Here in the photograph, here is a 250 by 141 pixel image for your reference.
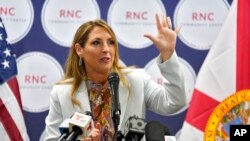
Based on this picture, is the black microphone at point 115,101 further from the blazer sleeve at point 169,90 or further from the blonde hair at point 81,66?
the blonde hair at point 81,66

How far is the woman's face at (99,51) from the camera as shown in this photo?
2.03 metres

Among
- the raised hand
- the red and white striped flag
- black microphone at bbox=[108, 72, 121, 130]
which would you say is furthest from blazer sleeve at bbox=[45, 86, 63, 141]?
the red and white striped flag

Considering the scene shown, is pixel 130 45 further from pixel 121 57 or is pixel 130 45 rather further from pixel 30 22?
pixel 30 22

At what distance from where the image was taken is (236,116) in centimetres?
293

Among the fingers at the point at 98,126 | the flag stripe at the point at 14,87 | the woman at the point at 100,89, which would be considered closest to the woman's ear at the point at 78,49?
the woman at the point at 100,89

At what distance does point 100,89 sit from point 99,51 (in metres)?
0.20

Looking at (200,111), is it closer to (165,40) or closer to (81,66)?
(81,66)

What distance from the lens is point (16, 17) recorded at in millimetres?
3025

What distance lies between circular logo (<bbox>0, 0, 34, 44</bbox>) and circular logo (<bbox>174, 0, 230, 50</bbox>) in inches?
41.9

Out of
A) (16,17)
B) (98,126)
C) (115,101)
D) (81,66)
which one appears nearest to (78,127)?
(115,101)

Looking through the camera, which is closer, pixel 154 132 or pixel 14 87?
pixel 154 132

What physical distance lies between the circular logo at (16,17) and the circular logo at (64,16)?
0.11m

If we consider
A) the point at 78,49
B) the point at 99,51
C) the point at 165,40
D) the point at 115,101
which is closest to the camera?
the point at 115,101

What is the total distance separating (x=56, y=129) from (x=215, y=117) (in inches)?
49.0
